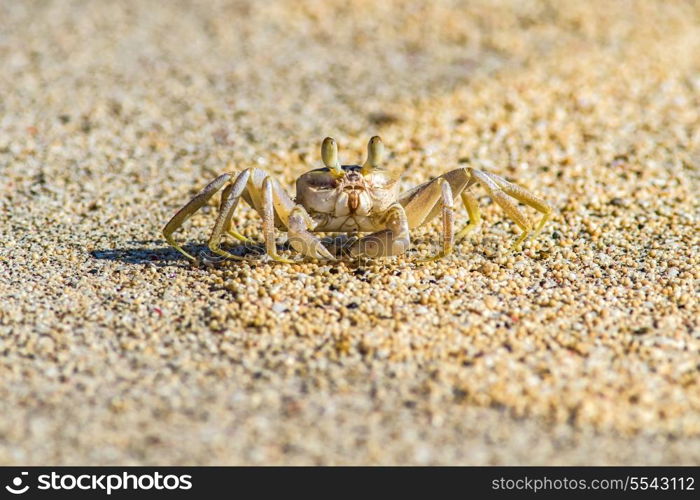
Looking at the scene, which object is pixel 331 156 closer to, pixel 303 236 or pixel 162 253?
pixel 303 236

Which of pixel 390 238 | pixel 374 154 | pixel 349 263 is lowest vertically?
pixel 349 263

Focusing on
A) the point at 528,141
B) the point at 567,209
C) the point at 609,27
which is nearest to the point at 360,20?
the point at 609,27

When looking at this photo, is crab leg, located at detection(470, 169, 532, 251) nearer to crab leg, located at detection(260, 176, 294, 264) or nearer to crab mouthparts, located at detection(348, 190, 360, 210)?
crab mouthparts, located at detection(348, 190, 360, 210)

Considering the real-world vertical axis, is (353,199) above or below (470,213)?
above

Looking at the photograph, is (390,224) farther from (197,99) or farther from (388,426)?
(197,99)

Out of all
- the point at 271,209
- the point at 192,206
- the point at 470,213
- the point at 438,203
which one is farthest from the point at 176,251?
the point at 470,213
